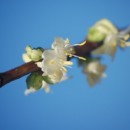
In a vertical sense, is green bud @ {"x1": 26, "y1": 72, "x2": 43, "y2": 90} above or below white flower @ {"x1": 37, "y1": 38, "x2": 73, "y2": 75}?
below

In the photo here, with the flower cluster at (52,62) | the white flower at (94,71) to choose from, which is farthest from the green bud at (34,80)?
the white flower at (94,71)

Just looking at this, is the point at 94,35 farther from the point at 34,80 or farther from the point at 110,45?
the point at 34,80

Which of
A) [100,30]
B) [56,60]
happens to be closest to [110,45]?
[100,30]

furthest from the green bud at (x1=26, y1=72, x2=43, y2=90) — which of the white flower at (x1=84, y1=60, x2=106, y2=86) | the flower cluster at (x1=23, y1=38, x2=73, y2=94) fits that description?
the white flower at (x1=84, y1=60, x2=106, y2=86)

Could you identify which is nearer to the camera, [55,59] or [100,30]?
[100,30]

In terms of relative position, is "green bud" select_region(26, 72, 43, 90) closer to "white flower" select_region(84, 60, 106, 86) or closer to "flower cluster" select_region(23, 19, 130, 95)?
"flower cluster" select_region(23, 19, 130, 95)

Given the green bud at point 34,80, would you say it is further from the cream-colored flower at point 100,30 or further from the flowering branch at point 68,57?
the cream-colored flower at point 100,30

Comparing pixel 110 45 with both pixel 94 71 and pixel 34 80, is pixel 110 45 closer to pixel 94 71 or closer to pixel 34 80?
pixel 94 71

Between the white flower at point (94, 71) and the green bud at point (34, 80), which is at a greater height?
the green bud at point (34, 80)

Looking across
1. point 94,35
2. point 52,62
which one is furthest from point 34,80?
point 94,35
